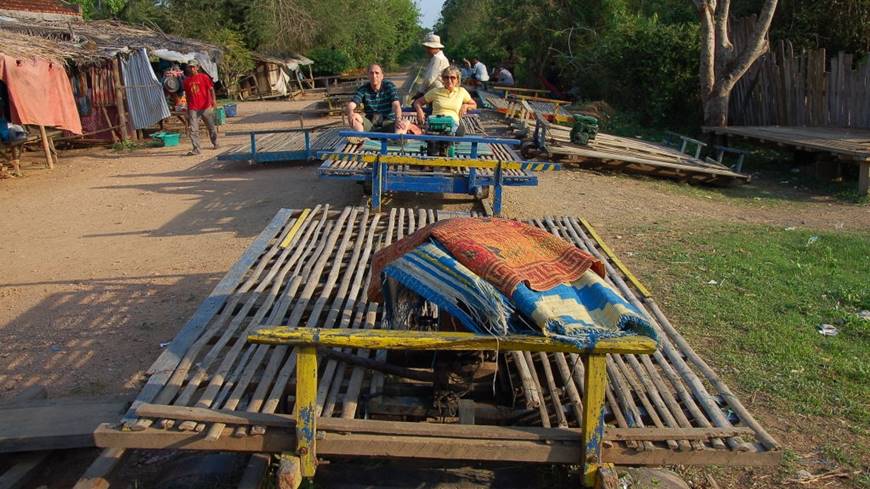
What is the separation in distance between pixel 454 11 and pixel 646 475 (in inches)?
2330

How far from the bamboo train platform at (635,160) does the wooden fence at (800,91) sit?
248 cm

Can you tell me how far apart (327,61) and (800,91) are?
23.9 metres

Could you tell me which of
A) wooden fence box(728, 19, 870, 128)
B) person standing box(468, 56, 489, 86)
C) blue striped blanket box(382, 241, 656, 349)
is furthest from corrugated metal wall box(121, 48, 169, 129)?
blue striped blanket box(382, 241, 656, 349)

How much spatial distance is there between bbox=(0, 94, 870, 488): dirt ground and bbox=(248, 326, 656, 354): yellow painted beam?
142 centimetres

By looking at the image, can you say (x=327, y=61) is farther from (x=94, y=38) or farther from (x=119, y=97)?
(x=119, y=97)

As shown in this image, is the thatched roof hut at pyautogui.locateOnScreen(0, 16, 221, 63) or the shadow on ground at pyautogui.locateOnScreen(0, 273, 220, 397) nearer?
the shadow on ground at pyautogui.locateOnScreen(0, 273, 220, 397)

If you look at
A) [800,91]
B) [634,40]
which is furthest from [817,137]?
[634,40]

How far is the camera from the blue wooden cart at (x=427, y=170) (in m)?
7.20

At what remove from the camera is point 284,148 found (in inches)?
493

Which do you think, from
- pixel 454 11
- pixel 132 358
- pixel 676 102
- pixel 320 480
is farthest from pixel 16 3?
pixel 454 11

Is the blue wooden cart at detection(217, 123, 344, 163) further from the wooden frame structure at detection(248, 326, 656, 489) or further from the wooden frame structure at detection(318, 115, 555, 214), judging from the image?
the wooden frame structure at detection(248, 326, 656, 489)

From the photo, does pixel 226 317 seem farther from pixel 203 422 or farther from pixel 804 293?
pixel 804 293

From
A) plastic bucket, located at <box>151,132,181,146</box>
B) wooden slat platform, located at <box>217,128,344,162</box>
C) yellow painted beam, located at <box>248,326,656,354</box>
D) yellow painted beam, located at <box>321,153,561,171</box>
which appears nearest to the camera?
yellow painted beam, located at <box>248,326,656,354</box>

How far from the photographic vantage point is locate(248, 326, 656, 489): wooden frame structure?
2.49m
